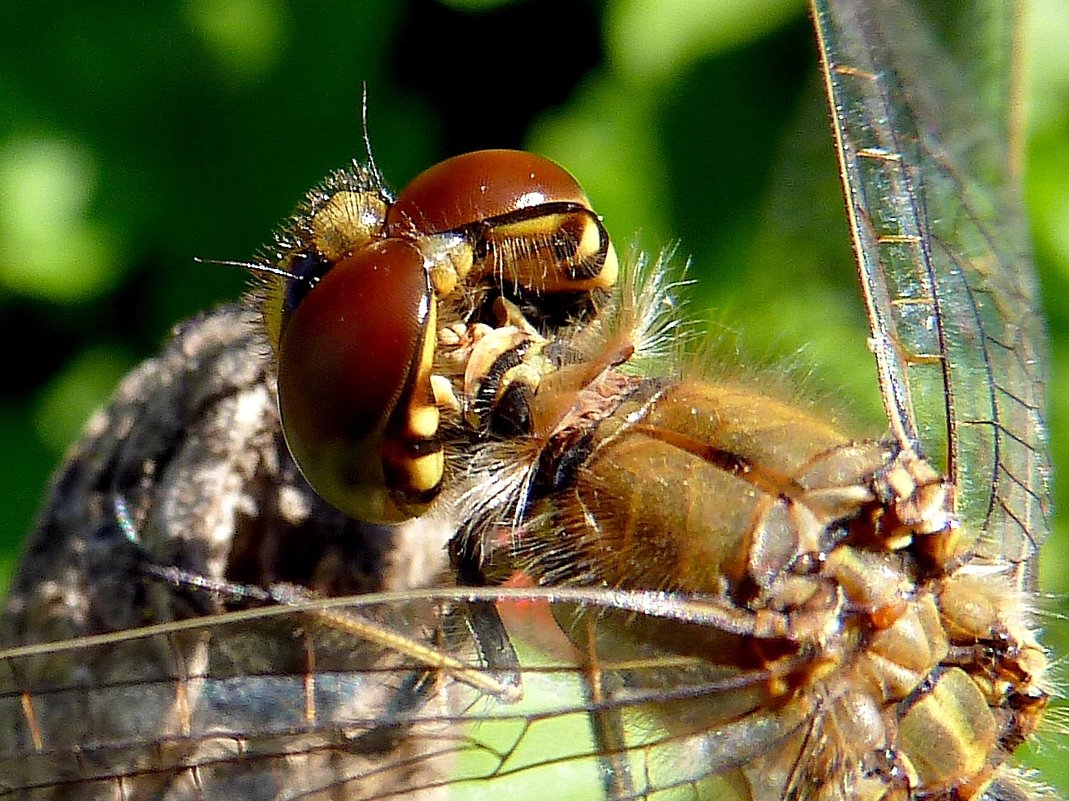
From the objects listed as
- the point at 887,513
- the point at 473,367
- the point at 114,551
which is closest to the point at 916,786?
the point at 887,513

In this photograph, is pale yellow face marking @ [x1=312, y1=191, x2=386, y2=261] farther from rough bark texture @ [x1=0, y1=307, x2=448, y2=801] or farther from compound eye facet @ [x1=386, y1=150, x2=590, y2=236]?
rough bark texture @ [x1=0, y1=307, x2=448, y2=801]

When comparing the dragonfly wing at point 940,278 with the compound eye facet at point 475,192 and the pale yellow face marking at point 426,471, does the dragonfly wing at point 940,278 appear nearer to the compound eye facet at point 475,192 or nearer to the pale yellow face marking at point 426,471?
the compound eye facet at point 475,192

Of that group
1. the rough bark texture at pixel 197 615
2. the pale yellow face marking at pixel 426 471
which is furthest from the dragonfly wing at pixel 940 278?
the rough bark texture at pixel 197 615

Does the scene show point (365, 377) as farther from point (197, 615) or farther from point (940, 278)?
point (940, 278)

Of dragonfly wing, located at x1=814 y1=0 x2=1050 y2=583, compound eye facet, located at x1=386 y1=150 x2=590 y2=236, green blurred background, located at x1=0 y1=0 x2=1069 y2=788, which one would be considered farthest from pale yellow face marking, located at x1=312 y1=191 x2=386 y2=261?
green blurred background, located at x1=0 y1=0 x2=1069 y2=788

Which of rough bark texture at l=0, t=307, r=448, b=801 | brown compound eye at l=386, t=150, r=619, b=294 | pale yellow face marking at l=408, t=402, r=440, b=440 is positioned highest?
brown compound eye at l=386, t=150, r=619, b=294

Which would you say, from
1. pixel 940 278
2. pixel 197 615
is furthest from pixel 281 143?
pixel 940 278
